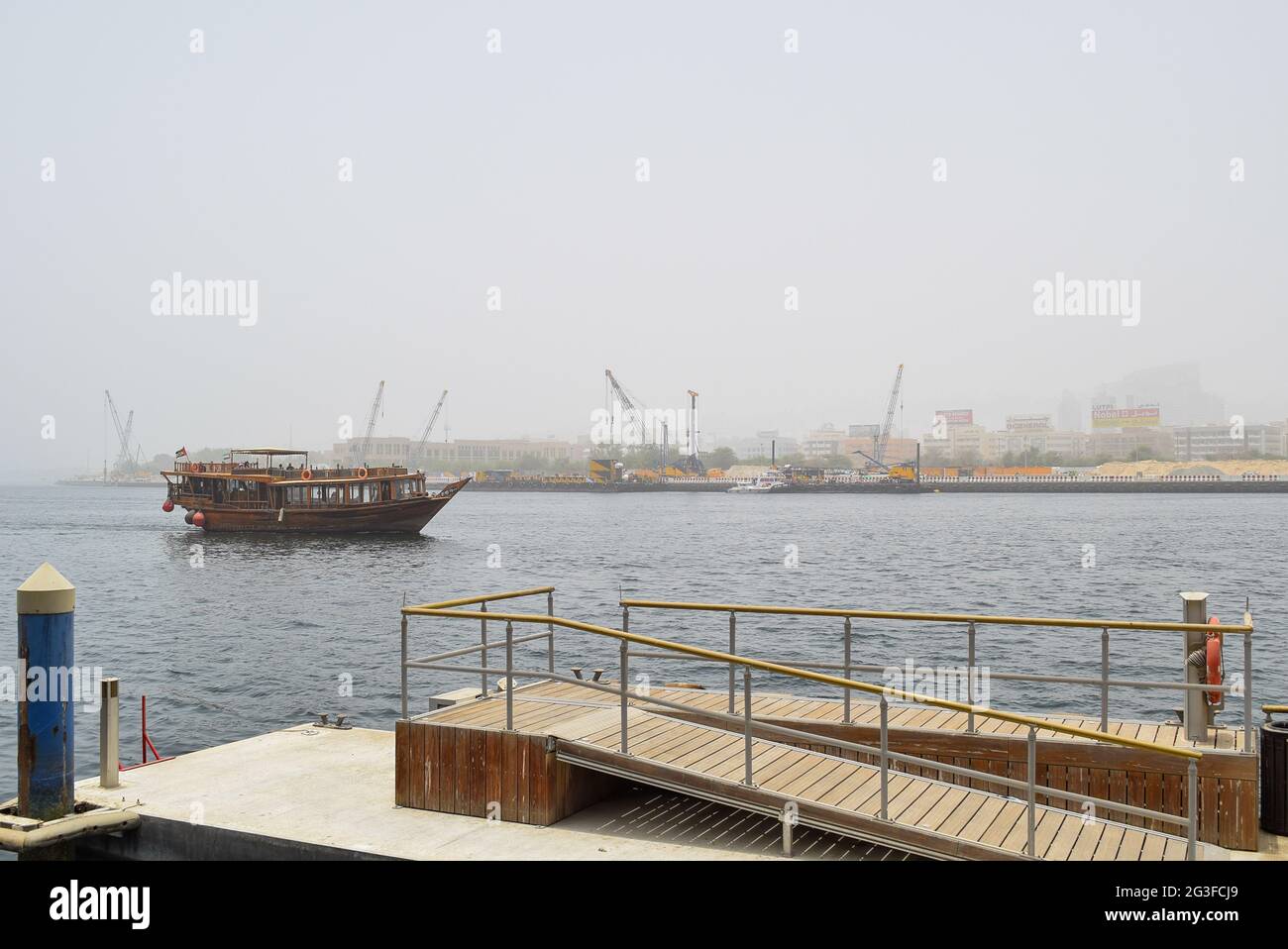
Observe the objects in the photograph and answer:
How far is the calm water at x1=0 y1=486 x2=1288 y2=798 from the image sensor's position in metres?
26.2

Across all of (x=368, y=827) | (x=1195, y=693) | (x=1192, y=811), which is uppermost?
(x=1195, y=693)

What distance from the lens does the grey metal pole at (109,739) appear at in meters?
10.2

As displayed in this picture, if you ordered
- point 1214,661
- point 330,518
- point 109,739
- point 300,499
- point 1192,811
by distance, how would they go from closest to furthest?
1. point 1192,811
2. point 1214,661
3. point 109,739
4. point 330,518
5. point 300,499

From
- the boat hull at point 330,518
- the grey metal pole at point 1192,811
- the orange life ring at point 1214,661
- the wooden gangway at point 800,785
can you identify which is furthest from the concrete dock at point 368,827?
the boat hull at point 330,518

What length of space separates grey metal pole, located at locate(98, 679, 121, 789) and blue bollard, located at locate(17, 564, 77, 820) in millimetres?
429

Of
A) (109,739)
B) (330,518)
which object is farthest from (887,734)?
(330,518)

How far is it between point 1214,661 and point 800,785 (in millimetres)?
3982

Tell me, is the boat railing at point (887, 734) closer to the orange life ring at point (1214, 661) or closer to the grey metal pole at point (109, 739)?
the orange life ring at point (1214, 661)

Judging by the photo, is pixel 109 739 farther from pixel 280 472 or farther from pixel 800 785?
pixel 280 472

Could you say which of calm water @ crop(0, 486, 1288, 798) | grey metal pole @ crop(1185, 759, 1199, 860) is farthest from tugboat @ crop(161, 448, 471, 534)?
grey metal pole @ crop(1185, 759, 1199, 860)

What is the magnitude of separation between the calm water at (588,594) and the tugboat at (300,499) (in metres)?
1.56

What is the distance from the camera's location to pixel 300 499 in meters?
83.1
